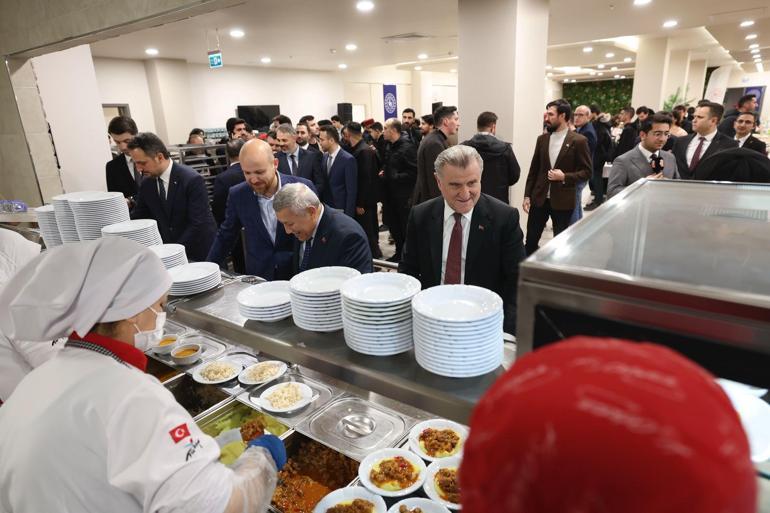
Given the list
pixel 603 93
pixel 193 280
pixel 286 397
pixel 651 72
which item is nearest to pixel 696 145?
pixel 286 397

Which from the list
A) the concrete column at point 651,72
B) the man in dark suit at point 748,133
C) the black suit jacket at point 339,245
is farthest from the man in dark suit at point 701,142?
the concrete column at point 651,72

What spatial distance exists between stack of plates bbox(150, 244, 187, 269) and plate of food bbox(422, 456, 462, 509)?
1651mm

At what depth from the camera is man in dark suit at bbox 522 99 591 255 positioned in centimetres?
527

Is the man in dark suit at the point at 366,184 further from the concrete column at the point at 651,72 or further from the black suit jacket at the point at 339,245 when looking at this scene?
the concrete column at the point at 651,72

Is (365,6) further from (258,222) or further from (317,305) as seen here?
(317,305)

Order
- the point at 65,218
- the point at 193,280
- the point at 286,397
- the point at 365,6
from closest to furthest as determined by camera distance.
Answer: the point at 193,280 < the point at 286,397 < the point at 65,218 < the point at 365,6

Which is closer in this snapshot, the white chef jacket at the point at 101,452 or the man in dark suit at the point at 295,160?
the white chef jacket at the point at 101,452

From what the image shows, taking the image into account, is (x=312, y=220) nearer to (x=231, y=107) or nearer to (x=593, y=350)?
(x=593, y=350)

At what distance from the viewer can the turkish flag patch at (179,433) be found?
1.23 m

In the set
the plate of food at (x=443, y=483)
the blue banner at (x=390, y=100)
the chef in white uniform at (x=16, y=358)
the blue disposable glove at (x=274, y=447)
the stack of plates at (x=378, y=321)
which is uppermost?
the blue banner at (x=390, y=100)

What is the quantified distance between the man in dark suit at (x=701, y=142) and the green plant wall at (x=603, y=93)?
24967 millimetres

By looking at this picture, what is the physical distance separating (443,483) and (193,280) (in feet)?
4.57

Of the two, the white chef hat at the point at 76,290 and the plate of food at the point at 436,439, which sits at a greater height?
the white chef hat at the point at 76,290

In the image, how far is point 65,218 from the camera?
316 centimetres
